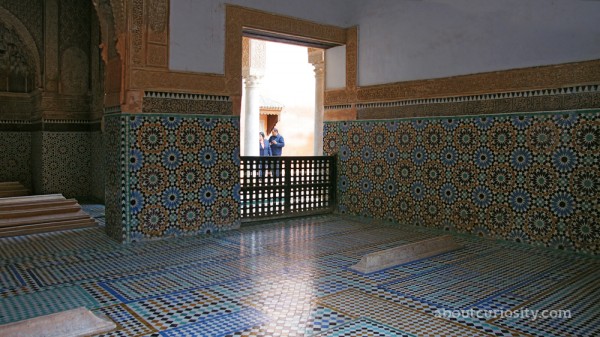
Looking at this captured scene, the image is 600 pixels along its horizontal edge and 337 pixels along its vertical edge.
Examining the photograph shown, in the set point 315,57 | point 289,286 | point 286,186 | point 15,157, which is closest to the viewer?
point 289,286

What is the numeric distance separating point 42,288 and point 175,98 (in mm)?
1861

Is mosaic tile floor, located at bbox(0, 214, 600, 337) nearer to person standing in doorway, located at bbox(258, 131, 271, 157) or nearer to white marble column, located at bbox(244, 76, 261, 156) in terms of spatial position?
white marble column, located at bbox(244, 76, 261, 156)

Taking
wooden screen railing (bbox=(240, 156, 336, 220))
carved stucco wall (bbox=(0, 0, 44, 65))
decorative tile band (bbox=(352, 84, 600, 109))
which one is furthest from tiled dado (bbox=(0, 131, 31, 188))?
decorative tile band (bbox=(352, 84, 600, 109))

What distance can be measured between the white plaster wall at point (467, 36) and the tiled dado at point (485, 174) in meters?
0.43

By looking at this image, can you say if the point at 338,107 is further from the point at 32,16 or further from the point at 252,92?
the point at 32,16

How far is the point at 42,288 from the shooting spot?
268 cm

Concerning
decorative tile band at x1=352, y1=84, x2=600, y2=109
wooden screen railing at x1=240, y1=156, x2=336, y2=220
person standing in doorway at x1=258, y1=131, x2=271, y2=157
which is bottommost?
wooden screen railing at x1=240, y1=156, x2=336, y2=220

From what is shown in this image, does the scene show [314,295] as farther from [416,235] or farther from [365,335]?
[416,235]

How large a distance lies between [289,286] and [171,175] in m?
1.73

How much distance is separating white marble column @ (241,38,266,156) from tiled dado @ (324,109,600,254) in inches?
128

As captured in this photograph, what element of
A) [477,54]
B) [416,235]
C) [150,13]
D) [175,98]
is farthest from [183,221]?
[477,54]

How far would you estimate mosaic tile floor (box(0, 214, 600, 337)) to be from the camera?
217cm

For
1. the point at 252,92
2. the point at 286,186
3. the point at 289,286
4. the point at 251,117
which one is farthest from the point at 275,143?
the point at 289,286

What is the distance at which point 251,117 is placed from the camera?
334 inches
